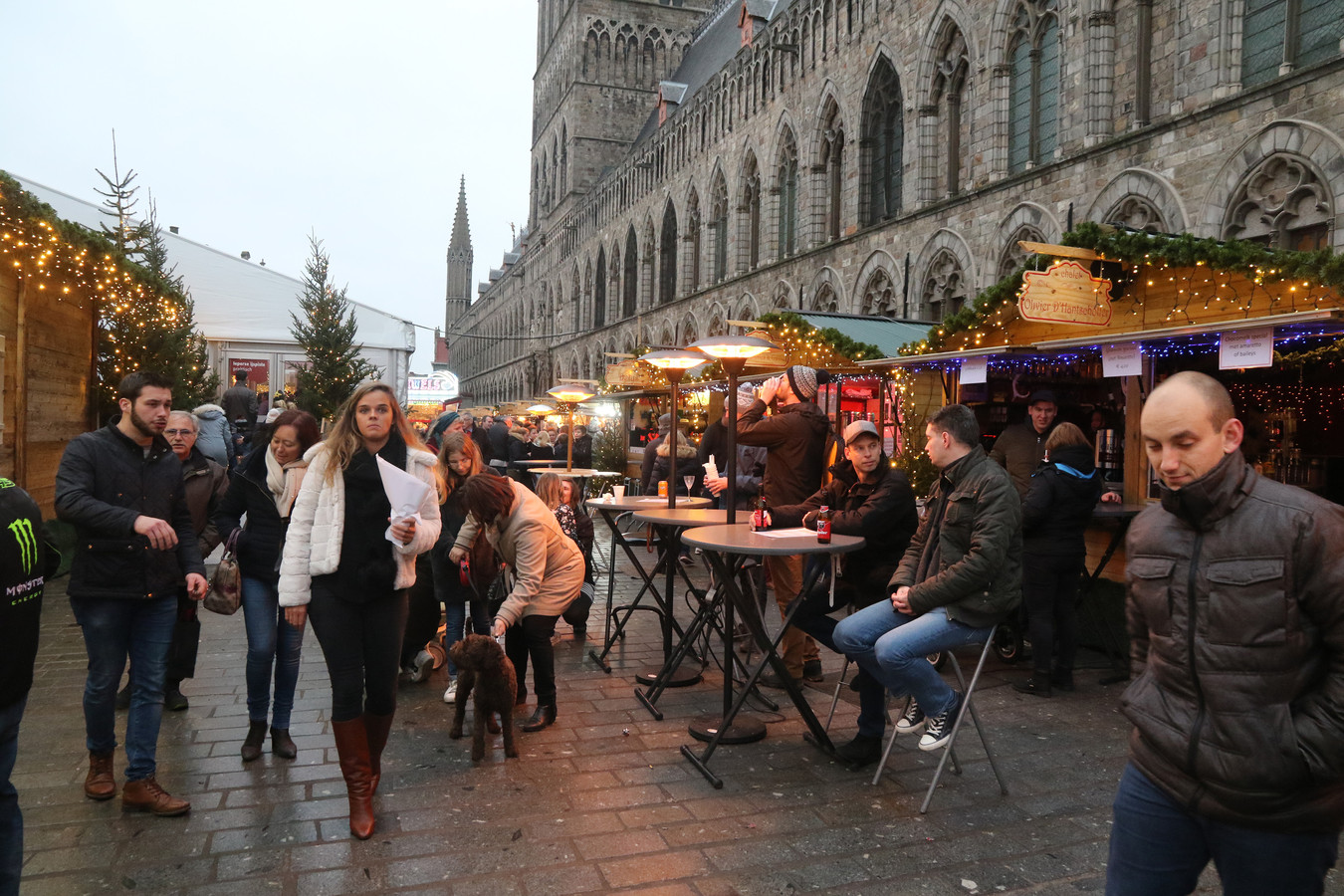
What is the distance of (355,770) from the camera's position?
363 centimetres

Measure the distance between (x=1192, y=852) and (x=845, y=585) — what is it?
3238mm

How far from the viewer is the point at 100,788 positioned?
12.8ft

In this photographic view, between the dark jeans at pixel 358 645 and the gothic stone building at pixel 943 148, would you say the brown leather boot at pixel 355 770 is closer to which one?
the dark jeans at pixel 358 645

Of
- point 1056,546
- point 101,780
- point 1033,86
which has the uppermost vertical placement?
point 1033,86

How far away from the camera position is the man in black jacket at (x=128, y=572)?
3.72 meters

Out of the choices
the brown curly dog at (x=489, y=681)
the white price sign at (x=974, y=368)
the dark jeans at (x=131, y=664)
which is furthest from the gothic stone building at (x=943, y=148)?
the dark jeans at (x=131, y=664)

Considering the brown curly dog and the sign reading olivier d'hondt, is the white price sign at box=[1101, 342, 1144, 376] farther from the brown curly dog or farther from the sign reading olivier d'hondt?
the brown curly dog

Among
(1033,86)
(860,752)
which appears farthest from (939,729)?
(1033,86)

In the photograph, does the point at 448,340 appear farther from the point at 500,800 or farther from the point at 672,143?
the point at 500,800

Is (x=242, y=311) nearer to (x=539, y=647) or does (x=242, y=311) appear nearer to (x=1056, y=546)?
(x=539, y=647)

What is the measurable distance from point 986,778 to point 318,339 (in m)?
19.5

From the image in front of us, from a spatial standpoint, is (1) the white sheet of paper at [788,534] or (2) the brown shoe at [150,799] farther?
(1) the white sheet of paper at [788,534]

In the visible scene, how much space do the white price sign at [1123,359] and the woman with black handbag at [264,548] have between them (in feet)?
19.9

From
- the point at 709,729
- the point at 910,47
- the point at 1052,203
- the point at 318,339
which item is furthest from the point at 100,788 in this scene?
the point at 910,47
